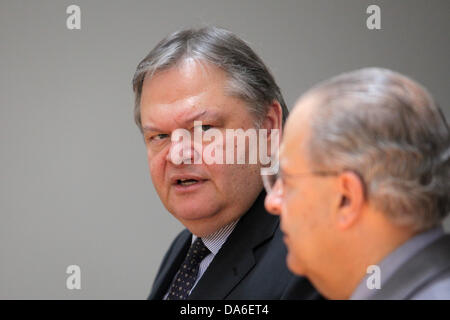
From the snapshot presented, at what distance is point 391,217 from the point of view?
3.03 feet

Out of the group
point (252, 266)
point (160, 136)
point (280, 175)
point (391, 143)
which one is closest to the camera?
point (391, 143)

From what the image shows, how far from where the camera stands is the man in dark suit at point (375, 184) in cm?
91

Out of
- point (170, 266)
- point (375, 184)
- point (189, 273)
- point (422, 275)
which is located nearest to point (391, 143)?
point (375, 184)

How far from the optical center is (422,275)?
918 mm

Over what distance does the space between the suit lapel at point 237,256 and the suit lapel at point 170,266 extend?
28 cm

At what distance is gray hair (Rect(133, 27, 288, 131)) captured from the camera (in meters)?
1.47

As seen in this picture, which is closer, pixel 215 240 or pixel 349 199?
pixel 349 199

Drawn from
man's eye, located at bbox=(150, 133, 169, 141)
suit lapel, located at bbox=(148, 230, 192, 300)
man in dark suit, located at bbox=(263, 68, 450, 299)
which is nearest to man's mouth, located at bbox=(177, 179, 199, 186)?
man's eye, located at bbox=(150, 133, 169, 141)

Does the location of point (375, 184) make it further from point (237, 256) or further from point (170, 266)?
point (170, 266)

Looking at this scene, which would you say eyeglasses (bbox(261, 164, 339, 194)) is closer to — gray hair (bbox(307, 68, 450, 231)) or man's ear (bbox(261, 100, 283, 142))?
gray hair (bbox(307, 68, 450, 231))

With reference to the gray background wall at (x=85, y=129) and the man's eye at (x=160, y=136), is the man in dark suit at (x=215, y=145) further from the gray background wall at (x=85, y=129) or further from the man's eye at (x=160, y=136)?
the gray background wall at (x=85, y=129)

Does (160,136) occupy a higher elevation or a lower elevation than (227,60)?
lower

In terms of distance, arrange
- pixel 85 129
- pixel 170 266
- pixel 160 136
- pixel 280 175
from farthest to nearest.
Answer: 1. pixel 85 129
2. pixel 170 266
3. pixel 160 136
4. pixel 280 175

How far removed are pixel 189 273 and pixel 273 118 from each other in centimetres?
51
